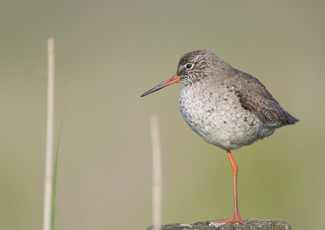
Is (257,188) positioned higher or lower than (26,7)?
lower

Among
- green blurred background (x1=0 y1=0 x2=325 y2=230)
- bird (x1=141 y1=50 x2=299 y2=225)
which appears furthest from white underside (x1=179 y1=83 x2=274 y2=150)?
green blurred background (x1=0 y1=0 x2=325 y2=230)

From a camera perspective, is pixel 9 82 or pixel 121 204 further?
pixel 9 82

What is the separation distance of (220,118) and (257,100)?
2.40 feet

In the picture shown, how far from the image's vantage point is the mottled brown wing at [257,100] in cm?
656

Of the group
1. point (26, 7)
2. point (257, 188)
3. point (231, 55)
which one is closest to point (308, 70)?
point (231, 55)

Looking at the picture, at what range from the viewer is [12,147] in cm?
1080

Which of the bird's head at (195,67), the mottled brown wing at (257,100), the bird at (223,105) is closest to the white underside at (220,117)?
the bird at (223,105)

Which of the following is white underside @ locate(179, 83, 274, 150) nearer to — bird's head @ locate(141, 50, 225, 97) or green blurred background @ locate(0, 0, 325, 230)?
bird's head @ locate(141, 50, 225, 97)

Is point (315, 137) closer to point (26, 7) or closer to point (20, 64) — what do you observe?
point (20, 64)

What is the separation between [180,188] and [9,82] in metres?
7.21

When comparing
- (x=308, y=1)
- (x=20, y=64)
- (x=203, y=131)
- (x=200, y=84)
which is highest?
(x=308, y=1)

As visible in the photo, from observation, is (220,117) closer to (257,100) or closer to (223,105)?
(223,105)

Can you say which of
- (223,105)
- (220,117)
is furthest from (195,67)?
(220,117)

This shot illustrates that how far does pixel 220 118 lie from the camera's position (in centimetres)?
626
